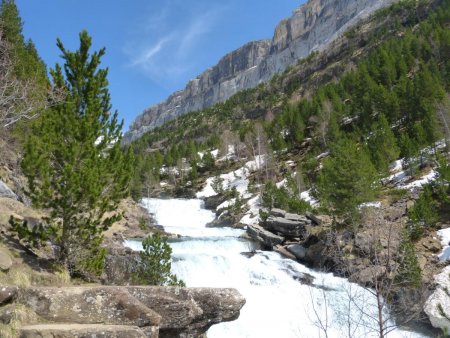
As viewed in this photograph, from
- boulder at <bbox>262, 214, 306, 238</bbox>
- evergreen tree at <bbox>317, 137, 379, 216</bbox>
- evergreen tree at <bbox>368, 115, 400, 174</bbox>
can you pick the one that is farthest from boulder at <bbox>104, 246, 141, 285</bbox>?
evergreen tree at <bbox>368, 115, 400, 174</bbox>

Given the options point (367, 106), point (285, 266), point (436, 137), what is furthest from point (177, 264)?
point (367, 106)

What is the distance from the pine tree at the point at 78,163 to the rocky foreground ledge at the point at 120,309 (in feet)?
16.6

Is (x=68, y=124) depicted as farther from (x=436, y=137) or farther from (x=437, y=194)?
(x=436, y=137)

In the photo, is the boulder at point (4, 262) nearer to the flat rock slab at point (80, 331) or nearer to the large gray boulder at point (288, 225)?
the flat rock slab at point (80, 331)

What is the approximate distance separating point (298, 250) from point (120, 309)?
2554 cm

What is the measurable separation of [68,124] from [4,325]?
27.3 ft

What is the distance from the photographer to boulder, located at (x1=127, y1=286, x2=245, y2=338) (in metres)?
9.54

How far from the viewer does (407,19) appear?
108 m

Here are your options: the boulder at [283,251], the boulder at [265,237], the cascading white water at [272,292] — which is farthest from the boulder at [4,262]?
the boulder at [265,237]

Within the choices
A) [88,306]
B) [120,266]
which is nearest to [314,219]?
[120,266]

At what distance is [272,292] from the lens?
78.1 feet

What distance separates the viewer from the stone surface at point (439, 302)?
19.3 meters

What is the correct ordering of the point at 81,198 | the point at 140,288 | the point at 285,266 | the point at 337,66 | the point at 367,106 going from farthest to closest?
1. the point at 337,66
2. the point at 367,106
3. the point at 285,266
4. the point at 81,198
5. the point at 140,288

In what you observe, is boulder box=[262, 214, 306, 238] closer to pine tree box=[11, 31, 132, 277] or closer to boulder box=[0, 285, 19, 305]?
pine tree box=[11, 31, 132, 277]
